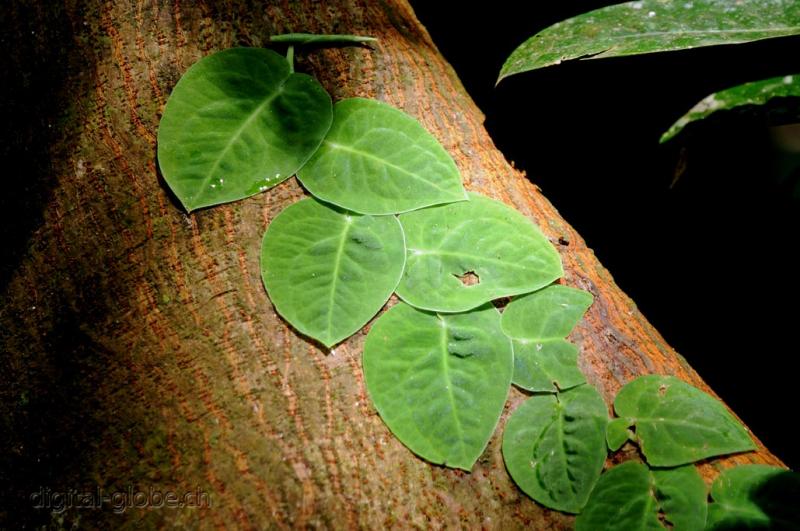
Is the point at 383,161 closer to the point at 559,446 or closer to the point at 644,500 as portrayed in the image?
A: the point at 559,446

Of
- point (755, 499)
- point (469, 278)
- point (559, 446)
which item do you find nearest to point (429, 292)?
point (469, 278)

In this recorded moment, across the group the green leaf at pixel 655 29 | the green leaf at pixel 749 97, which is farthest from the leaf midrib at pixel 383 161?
the green leaf at pixel 749 97

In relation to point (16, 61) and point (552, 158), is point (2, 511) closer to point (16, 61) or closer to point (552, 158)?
point (16, 61)

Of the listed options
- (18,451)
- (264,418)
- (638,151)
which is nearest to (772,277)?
(638,151)

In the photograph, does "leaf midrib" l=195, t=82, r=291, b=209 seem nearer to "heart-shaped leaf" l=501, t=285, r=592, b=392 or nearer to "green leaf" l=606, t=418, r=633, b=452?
"heart-shaped leaf" l=501, t=285, r=592, b=392

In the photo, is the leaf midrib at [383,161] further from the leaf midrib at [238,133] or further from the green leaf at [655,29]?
the green leaf at [655,29]

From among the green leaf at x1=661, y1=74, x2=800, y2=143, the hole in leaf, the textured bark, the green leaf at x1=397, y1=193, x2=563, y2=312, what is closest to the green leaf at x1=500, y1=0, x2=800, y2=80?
the green leaf at x1=661, y1=74, x2=800, y2=143
